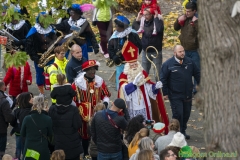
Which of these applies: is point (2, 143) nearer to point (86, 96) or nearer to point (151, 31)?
point (86, 96)

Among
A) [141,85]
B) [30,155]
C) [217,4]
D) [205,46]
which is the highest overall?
[217,4]

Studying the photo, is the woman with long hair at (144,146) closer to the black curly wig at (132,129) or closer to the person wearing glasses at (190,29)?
the black curly wig at (132,129)

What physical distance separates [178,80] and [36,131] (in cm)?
310

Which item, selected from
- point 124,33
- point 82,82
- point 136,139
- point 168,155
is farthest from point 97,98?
point 168,155

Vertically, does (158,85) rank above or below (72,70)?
below

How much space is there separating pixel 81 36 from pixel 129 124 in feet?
16.6

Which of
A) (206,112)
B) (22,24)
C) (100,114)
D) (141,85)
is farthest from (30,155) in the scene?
(22,24)

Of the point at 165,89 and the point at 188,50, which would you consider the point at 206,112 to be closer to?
the point at 165,89

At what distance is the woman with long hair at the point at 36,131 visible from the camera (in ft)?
28.7

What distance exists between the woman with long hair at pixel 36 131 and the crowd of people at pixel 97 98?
0.01 m

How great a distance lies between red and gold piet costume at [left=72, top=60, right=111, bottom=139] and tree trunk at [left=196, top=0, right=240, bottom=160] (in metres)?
5.12

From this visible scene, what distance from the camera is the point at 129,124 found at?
863 centimetres

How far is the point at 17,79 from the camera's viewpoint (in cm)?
1217

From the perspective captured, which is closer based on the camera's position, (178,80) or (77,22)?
(178,80)
